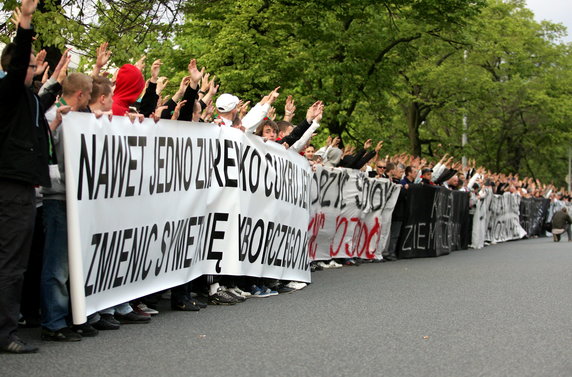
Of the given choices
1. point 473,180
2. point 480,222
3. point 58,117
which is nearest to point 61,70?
point 58,117

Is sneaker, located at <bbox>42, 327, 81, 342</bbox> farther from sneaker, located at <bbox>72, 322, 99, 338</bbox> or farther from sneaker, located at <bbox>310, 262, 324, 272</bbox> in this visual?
sneaker, located at <bbox>310, 262, 324, 272</bbox>

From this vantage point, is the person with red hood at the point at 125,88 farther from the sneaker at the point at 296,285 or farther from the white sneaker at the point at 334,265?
the white sneaker at the point at 334,265

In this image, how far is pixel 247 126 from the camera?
34.8 ft

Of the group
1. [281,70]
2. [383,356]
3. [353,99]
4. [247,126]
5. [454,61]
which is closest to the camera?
[383,356]

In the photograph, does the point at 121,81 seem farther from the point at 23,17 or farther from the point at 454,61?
the point at 454,61

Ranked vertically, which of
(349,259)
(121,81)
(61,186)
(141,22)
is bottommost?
(349,259)

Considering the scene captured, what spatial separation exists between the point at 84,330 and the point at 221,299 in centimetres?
252

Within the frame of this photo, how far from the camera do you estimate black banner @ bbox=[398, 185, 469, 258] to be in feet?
62.3

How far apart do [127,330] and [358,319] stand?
2092mm

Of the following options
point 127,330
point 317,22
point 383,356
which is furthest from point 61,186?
point 317,22

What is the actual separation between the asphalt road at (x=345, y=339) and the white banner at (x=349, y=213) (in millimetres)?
3198

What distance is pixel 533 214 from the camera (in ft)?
118

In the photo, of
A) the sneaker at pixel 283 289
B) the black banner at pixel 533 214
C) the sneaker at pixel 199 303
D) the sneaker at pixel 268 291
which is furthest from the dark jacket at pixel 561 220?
the sneaker at pixel 199 303

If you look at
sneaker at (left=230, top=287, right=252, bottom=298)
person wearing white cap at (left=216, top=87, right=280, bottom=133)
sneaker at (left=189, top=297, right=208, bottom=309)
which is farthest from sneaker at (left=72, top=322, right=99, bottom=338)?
person wearing white cap at (left=216, top=87, right=280, bottom=133)
